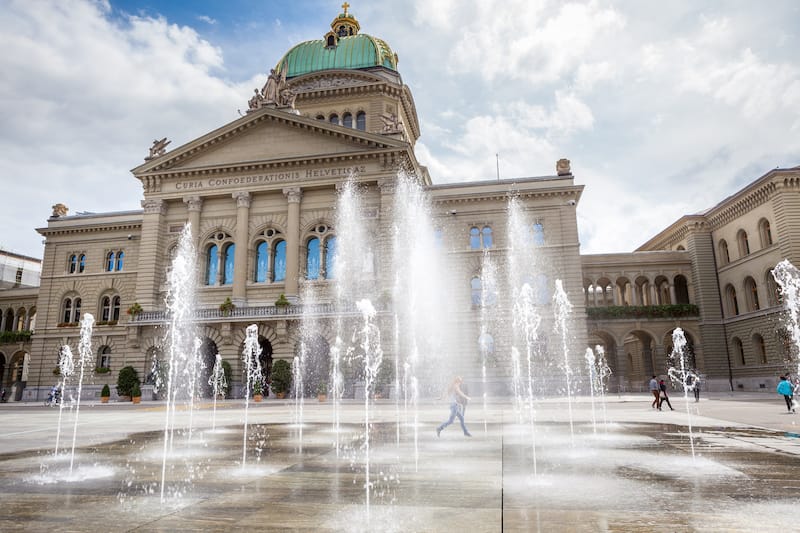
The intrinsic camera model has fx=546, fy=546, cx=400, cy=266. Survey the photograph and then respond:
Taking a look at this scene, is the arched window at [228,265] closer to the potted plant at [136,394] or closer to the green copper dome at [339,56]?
the potted plant at [136,394]

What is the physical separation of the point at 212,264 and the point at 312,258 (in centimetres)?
754

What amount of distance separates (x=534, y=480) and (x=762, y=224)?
38545mm

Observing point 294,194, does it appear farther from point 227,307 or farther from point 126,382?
point 126,382

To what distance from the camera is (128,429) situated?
579 inches

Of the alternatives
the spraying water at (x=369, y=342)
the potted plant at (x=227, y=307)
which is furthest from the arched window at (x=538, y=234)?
the potted plant at (x=227, y=307)

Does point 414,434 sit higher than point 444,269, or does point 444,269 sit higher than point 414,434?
point 444,269

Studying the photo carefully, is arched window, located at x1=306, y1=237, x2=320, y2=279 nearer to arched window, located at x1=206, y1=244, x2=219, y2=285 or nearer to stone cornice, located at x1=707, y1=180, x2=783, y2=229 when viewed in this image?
arched window, located at x1=206, y1=244, x2=219, y2=285

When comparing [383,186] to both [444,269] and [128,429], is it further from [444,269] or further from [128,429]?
[128,429]

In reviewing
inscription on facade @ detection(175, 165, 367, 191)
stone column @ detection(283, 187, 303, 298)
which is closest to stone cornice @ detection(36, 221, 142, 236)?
inscription on facade @ detection(175, 165, 367, 191)

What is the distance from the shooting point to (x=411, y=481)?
698 cm

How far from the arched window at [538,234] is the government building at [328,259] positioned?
101 mm

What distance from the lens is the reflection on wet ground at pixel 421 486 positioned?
5066 millimetres

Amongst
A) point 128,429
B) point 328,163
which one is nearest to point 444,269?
point 328,163

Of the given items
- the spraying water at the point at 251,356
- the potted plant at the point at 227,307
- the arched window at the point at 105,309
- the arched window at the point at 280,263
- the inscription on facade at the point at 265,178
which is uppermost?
the inscription on facade at the point at 265,178
